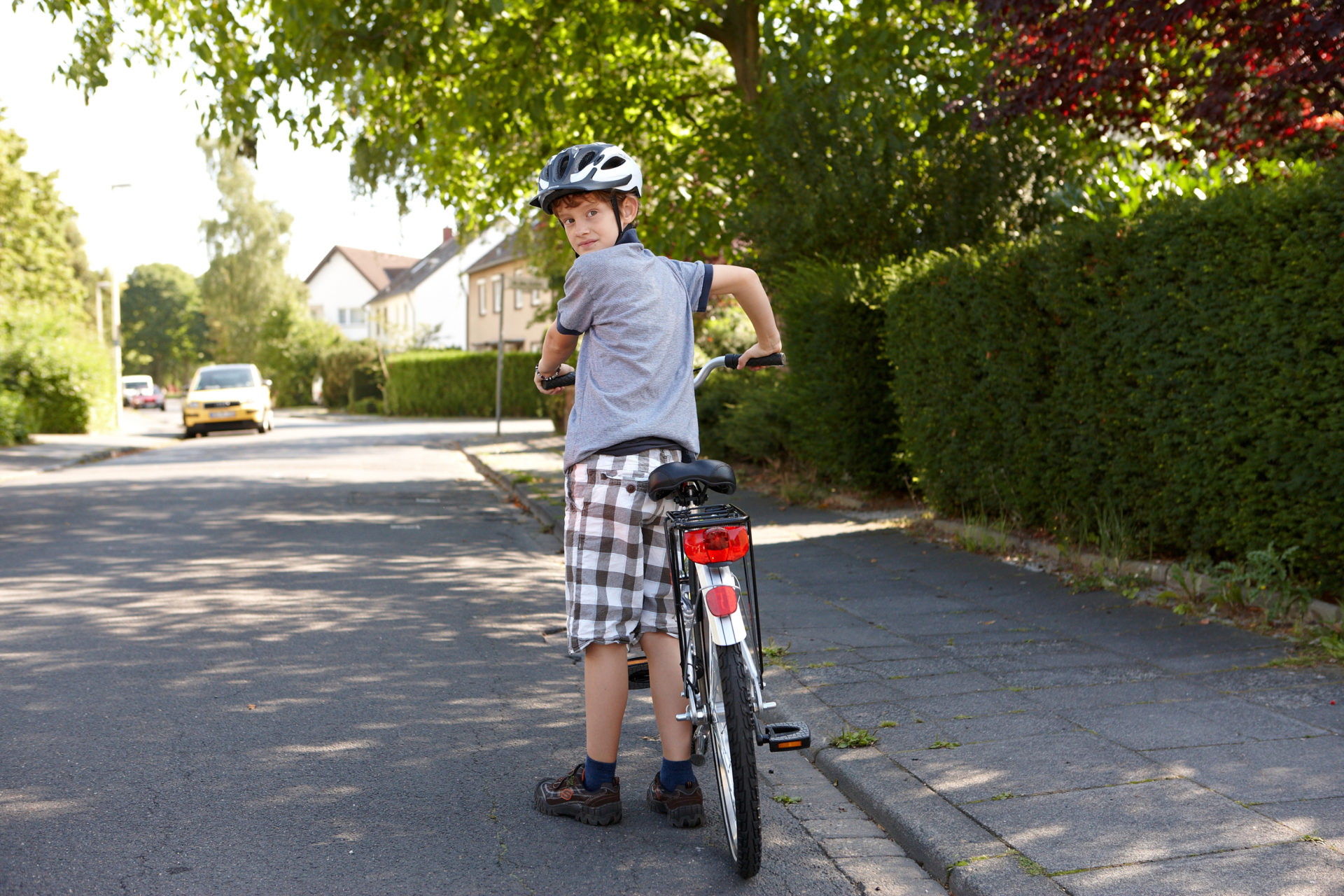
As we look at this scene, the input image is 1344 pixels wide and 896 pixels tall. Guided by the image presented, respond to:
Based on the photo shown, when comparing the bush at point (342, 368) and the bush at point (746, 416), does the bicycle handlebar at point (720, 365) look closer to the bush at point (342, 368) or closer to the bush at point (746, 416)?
the bush at point (746, 416)

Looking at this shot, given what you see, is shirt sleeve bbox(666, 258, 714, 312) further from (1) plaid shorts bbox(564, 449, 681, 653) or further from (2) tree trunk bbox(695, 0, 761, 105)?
(2) tree trunk bbox(695, 0, 761, 105)

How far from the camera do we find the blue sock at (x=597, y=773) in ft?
11.6

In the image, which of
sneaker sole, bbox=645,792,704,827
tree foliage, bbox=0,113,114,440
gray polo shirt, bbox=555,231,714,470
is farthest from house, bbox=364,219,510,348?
sneaker sole, bbox=645,792,704,827

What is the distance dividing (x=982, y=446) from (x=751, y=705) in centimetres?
560

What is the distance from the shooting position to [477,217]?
55.1 ft

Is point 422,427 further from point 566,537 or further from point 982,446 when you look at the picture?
point 566,537

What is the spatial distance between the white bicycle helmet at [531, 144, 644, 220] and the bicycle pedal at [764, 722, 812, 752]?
154 centimetres

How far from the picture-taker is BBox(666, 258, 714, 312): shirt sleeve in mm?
3482

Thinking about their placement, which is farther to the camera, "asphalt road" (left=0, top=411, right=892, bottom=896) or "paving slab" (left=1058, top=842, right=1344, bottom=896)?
"asphalt road" (left=0, top=411, right=892, bottom=896)

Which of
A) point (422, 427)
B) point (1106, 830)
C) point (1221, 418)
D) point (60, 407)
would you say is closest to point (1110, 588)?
point (1221, 418)

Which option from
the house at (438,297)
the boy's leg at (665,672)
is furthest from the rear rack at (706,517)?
the house at (438,297)

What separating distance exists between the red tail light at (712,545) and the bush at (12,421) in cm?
2237

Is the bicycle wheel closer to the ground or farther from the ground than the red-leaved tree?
closer to the ground

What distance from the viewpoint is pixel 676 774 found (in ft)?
11.6
